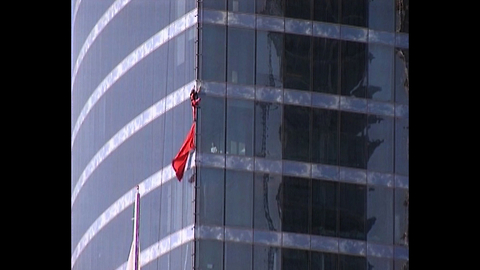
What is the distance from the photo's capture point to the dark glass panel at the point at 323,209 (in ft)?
241

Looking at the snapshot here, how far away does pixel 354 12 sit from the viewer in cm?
7725

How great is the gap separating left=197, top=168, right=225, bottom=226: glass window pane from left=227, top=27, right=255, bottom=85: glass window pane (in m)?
5.32

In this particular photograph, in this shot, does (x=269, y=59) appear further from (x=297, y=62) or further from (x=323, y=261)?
(x=323, y=261)

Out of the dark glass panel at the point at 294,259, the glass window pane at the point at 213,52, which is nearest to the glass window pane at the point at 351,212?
the dark glass panel at the point at 294,259

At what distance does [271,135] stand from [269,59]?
14.0 ft

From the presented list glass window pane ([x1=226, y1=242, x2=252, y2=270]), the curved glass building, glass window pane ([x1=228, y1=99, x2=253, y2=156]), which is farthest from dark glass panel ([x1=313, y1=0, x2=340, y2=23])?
glass window pane ([x1=226, y1=242, x2=252, y2=270])

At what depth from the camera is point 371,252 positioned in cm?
7512

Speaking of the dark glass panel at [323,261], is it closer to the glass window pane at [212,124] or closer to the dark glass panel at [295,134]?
the dark glass panel at [295,134]

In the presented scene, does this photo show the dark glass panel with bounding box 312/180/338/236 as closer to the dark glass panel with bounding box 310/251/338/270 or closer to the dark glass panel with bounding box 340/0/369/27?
the dark glass panel with bounding box 310/251/338/270

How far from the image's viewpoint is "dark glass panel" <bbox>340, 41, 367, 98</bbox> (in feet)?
250

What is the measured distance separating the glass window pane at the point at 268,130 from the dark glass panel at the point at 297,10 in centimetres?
534
